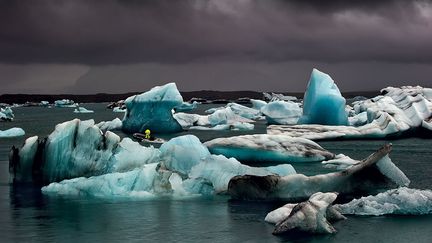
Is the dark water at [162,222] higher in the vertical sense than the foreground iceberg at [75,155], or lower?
lower

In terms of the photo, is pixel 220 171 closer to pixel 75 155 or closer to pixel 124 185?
pixel 124 185

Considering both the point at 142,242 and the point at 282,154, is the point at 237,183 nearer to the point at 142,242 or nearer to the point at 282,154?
the point at 142,242

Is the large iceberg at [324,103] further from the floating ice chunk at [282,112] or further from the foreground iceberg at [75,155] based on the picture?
the foreground iceberg at [75,155]

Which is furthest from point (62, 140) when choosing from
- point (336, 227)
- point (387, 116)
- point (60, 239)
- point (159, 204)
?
point (387, 116)

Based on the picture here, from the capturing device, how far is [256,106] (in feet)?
186

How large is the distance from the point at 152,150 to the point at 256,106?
4074 centimetres

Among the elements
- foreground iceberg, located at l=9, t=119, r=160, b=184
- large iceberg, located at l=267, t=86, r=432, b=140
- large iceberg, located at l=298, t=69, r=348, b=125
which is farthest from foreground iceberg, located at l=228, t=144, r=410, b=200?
large iceberg, located at l=298, t=69, r=348, b=125

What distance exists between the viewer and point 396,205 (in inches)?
454

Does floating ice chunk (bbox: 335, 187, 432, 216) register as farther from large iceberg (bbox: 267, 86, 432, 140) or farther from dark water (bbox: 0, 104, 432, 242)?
large iceberg (bbox: 267, 86, 432, 140)

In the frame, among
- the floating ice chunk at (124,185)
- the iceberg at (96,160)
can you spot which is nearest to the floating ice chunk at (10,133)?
the iceberg at (96,160)

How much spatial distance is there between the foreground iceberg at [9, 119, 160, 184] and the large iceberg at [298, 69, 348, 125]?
1722 cm

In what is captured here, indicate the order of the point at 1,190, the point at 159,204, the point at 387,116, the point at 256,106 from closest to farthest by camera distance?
the point at 159,204
the point at 1,190
the point at 387,116
the point at 256,106

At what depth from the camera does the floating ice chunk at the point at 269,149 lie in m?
19.9

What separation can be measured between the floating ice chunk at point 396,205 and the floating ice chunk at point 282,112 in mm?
27829
